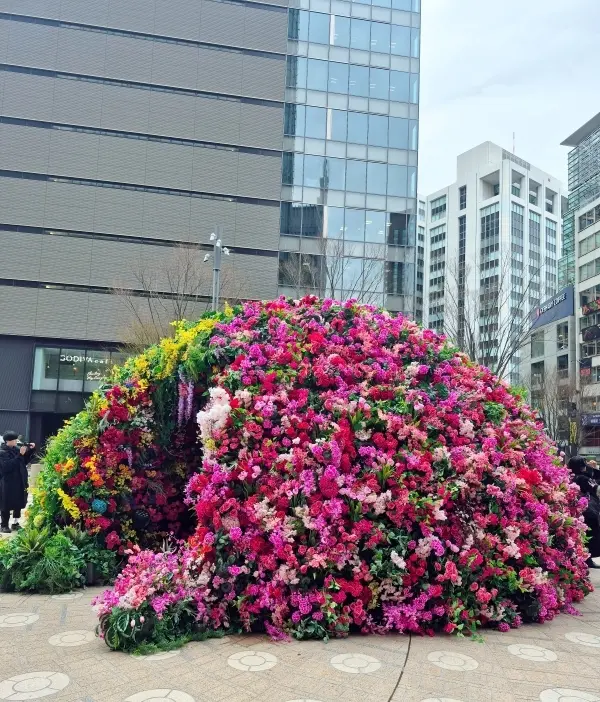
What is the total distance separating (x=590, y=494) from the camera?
26.0ft

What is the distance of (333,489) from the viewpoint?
464 centimetres

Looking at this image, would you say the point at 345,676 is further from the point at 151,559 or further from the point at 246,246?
the point at 246,246

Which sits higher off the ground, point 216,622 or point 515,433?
point 515,433

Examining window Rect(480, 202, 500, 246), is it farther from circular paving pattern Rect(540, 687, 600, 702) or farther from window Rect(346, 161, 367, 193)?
circular paving pattern Rect(540, 687, 600, 702)

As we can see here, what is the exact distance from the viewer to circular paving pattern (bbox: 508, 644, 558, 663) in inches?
165

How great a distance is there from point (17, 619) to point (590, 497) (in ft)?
22.2

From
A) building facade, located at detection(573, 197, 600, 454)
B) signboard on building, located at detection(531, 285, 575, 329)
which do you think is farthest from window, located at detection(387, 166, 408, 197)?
signboard on building, located at detection(531, 285, 575, 329)

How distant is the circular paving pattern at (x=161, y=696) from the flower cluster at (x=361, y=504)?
33.1 inches

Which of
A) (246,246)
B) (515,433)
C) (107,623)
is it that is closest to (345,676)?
(107,623)

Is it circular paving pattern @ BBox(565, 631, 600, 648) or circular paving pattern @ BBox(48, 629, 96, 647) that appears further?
circular paving pattern @ BBox(565, 631, 600, 648)

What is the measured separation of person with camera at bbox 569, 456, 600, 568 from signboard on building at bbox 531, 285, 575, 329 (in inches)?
1927

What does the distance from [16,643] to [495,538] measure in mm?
3733

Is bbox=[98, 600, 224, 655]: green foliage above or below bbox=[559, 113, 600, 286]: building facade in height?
below

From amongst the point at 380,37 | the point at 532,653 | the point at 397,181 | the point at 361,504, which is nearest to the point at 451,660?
the point at 532,653
